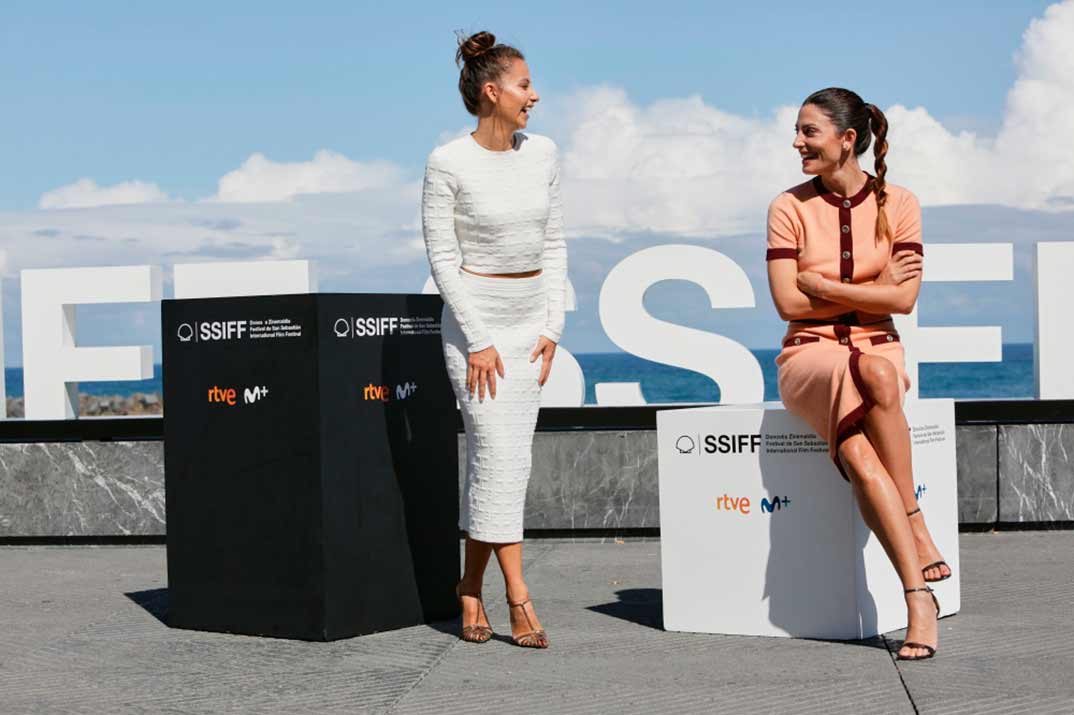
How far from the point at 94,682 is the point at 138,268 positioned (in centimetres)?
455

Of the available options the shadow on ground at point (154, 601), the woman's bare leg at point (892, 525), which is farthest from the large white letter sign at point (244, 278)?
the woman's bare leg at point (892, 525)

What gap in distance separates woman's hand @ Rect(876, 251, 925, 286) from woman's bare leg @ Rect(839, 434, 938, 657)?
63 centimetres

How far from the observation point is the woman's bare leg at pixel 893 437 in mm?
4734

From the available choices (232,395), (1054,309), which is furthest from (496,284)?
(1054,309)

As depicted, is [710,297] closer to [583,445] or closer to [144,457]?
[583,445]

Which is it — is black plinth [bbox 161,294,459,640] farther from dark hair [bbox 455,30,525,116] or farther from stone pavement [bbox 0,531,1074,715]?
dark hair [bbox 455,30,525,116]

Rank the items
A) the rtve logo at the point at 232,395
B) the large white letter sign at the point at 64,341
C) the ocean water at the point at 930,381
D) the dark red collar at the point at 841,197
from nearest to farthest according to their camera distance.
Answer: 1. the dark red collar at the point at 841,197
2. the rtve logo at the point at 232,395
3. the large white letter sign at the point at 64,341
4. the ocean water at the point at 930,381

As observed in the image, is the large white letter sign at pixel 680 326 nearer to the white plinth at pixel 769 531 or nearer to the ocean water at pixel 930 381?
the white plinth at pixel 769 531

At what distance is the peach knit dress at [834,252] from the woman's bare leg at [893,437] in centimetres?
19

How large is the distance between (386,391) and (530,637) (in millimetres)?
1094

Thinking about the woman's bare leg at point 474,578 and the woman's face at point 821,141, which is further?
the woman's bare leg at point 474,578

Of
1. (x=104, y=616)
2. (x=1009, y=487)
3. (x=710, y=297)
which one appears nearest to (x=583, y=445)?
(x=710, y=297)

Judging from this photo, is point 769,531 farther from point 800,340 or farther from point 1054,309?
point 1054,309

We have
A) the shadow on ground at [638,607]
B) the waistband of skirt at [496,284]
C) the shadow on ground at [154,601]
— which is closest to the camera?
the waistband of skirt at [496,284]
